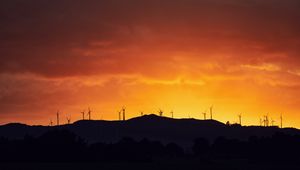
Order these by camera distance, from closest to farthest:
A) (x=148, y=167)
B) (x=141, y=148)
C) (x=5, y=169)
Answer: (x=5, y=169), (x=148, y=167), (x=141, y=148)

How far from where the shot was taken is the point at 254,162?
18375 cm

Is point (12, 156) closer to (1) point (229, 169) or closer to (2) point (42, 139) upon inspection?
(2) point (42, 139)

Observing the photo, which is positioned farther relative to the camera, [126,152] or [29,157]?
[126,152]

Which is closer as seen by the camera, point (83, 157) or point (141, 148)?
point (83, 157)

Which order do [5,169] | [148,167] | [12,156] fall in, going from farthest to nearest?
[12,156], [148,167], [5,169]

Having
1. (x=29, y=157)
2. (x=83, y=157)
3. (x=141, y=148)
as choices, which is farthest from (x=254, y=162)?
(x=29, y=157)

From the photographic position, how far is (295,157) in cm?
19788

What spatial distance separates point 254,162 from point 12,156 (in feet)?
201

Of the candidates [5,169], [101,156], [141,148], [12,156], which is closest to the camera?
[5,169]

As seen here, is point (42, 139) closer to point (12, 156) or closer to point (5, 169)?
point (12, 156)

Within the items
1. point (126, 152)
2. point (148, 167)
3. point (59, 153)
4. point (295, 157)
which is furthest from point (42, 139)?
point (295, 157)

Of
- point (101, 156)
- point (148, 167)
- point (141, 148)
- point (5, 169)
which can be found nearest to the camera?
point (5, 169)

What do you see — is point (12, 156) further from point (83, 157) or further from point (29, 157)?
point (83, 157)

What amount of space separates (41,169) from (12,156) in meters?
35.6
